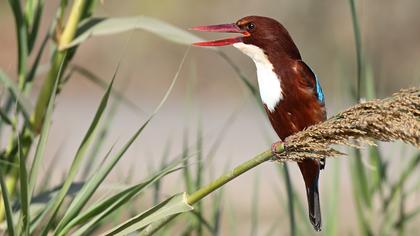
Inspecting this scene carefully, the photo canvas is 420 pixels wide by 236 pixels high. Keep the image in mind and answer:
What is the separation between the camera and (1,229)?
8.82 feet

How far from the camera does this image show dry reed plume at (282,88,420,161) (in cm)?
172

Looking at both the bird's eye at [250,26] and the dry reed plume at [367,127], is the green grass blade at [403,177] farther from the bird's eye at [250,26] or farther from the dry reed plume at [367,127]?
the dry reed plume at [367,127]

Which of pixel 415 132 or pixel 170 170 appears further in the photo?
pixel 170 170

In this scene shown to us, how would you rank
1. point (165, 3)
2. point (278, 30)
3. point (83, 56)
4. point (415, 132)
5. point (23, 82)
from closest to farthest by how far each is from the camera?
1. point (415, 132)
2. point (278, 30)
3. point (23, 82)
4. point (165, 3)
5. point (83, 56)

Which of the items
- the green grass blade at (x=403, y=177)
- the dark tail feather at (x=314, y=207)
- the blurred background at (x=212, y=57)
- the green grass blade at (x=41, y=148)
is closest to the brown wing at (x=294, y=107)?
the dark tail feather at (x=314, y=207)

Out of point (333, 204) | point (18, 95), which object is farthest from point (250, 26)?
point (333, 204)

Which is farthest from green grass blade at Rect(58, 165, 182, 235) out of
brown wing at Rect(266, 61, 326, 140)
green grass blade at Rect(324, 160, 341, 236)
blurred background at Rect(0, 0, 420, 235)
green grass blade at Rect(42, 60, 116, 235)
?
blurred background at Rect(0, 0, 420, 235)

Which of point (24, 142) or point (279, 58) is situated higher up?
point (279, 58)

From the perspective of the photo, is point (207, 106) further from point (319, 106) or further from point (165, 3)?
point (319, 106)

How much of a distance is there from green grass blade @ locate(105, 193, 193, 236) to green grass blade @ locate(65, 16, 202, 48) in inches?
21.8

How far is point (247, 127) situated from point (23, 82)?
1105 centimetres

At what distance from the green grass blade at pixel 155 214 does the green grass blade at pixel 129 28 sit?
1.81ft

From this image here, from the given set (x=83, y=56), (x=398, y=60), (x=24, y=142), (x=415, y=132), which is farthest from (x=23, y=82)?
(x=83, y=56)

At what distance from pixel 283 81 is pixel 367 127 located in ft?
1.22
